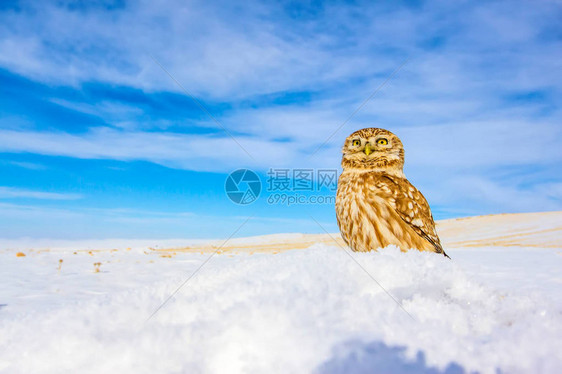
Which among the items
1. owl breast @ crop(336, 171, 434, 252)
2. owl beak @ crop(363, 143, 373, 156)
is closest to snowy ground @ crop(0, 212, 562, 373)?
owl breast @ crop(336, 171, 434, 252)

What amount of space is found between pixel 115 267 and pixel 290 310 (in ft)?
26.7

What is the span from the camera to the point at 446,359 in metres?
1.54

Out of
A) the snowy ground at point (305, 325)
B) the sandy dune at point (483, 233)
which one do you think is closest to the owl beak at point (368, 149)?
the snowy ground at point (305, 325)

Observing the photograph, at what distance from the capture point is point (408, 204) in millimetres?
4844

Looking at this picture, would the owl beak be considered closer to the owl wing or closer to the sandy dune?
the owl wing

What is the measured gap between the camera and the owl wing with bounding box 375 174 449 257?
4805 mm

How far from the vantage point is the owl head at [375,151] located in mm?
5266

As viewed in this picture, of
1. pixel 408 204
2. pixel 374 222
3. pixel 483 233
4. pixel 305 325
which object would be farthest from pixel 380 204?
pixel 483 233

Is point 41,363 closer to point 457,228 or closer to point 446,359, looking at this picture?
point 446,359

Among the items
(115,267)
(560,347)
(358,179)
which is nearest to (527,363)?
(560,347)

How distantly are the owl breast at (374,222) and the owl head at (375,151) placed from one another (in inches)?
14.0

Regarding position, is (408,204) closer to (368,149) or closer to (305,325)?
(368,149)

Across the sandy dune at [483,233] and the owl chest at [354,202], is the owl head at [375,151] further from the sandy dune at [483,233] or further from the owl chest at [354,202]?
the sandy dune at [483,233]

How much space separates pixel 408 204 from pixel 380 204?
345 mm
